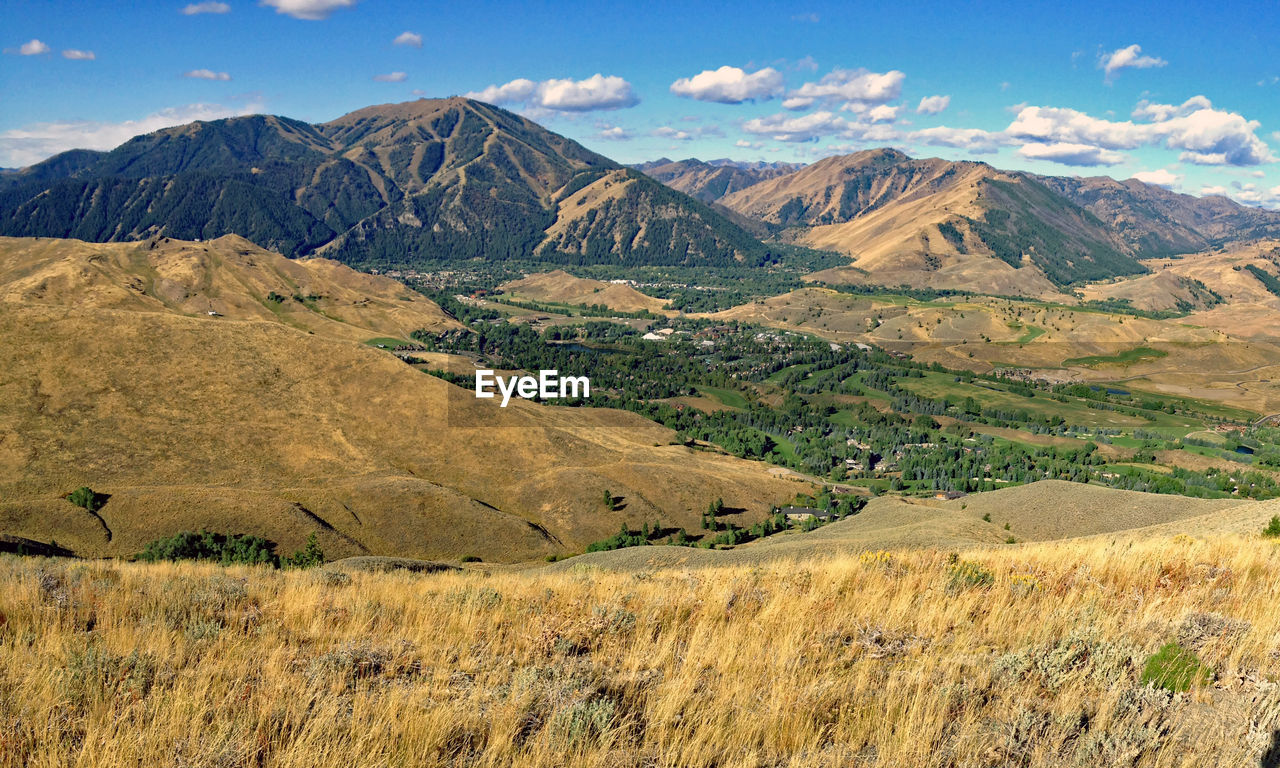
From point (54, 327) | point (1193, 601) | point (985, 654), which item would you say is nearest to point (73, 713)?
point (985, 654)

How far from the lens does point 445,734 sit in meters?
7.06

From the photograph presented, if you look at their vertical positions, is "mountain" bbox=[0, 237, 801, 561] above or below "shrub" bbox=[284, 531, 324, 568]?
above

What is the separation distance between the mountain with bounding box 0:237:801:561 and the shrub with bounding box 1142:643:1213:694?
3263 inches

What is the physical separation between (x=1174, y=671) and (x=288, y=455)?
10524cm

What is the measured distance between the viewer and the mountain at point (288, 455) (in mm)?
79500

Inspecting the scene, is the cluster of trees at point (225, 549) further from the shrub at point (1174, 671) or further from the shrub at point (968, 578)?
the shrub at point (1174, 671)

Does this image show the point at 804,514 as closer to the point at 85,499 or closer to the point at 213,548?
the point at 213,548

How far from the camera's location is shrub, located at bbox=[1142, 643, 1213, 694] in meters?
8.58

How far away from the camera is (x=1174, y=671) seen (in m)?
8.73

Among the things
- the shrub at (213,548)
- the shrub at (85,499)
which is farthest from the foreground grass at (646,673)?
the shrub at (85,499)

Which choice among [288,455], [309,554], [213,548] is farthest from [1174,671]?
[288,455]

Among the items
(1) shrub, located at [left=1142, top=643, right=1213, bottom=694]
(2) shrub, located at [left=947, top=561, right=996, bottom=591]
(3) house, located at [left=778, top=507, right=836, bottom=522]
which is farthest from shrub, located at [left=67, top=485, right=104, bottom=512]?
(1) shrub, located at [left=1142, top=643, right=1213, bottom=694]

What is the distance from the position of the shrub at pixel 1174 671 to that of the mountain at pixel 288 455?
8288 centimetres

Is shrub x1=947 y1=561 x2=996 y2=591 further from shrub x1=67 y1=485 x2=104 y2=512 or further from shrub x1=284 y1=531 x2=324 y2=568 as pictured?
shrub x1=67 y1=485 x2=104 y2=512
